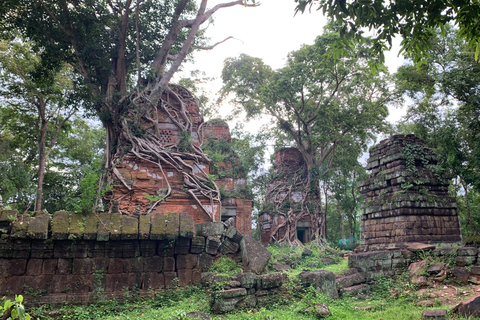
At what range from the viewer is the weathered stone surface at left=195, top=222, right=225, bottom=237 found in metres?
6.30

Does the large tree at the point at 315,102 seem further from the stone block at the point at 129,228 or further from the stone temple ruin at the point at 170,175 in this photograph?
the stone block at the point at 129,228

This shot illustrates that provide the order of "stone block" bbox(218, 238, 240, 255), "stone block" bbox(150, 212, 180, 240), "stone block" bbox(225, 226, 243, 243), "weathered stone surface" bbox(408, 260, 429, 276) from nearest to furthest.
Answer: "stone block" bbox(150, 212, 180, 240) → "stone block" bbox(218, 238, 240, 255) → "stone block" bbox(225, 226, 243, 243) → "weathered stone surface" bbox(408, 260, 429, 276)

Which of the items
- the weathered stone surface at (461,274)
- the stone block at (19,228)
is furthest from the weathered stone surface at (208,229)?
the weathered stone surface at (461,274)

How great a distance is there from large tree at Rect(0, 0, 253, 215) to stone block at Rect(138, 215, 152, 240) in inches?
173

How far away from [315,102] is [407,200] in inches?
483

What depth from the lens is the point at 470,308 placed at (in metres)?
4.73

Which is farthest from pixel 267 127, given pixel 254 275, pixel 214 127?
pixel 254 275

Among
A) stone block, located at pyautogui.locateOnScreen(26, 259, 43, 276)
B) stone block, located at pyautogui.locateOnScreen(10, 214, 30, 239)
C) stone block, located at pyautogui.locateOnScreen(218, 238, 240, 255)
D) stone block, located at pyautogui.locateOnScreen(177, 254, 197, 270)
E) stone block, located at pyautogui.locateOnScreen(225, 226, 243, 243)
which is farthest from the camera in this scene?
stone block, located at pyautogui.locateOnScreen(225, 226, 243, 243)

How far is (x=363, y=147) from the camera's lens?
20.7m

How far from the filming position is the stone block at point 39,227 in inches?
198

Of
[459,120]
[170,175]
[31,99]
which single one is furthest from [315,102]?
[31,99]

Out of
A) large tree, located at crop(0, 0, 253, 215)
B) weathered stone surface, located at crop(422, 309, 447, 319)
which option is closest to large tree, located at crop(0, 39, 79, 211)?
large tree, located at crop(0, 0, 253, 215)

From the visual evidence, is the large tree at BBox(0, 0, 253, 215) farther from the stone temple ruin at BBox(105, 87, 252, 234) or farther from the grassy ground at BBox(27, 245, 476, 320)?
the grassy ground at BBox(27, 245, 476, 320)

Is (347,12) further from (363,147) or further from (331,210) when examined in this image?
(331,210)
